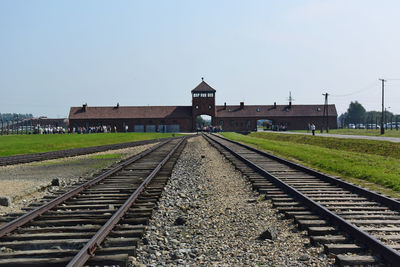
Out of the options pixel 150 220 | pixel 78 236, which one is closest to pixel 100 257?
pixel 78 236

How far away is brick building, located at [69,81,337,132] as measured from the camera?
87.6 meters

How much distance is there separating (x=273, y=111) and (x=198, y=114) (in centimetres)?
1836

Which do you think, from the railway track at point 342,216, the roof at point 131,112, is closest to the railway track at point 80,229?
the railway track at point 342,216

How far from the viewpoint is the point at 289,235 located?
568 centimetres

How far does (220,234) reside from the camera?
5777 millimetres

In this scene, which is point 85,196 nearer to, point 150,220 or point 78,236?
point 150,220

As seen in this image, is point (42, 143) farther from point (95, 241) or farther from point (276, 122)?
point (276, 122)

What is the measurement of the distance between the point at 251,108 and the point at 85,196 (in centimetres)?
8642

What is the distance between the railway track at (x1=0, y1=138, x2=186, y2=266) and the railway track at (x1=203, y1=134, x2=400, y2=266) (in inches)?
99.8

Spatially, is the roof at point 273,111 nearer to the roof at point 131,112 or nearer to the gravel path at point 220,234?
the roof at point 131,112

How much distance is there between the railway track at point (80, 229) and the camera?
4.46 m

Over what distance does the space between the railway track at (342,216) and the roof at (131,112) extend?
77800mm

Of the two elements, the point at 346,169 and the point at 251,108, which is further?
the point at 251,108

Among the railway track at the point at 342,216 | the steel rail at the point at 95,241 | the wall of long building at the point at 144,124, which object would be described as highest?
the wall of long building at the point at 144,124
